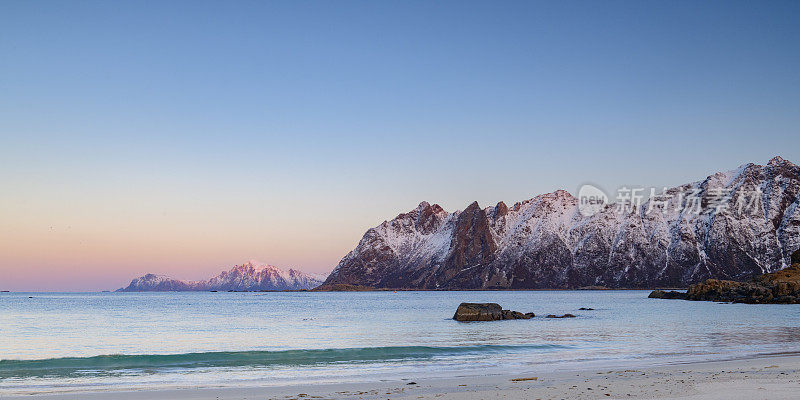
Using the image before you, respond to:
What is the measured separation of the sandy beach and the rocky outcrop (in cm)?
9754

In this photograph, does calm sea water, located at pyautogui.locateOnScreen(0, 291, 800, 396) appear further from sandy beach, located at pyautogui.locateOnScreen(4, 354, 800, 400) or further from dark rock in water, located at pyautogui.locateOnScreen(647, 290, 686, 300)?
dark rock in water, located at pyautogui.locateOnScreen(647, 290, 686, 300)

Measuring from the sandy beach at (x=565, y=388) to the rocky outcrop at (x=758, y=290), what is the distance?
97544 millimetres

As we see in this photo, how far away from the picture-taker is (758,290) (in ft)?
391

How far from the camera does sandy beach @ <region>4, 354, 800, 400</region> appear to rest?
20.6 metres

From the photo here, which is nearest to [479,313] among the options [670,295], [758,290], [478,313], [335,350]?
[478,313]

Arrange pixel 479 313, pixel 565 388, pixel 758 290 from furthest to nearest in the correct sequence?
pixel 758 290, pixel 479 313, pixel 565 388

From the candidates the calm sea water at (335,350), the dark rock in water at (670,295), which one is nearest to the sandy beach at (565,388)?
the calm sea water at (335,350)

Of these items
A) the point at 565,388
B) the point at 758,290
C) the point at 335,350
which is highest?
the point at 758,290

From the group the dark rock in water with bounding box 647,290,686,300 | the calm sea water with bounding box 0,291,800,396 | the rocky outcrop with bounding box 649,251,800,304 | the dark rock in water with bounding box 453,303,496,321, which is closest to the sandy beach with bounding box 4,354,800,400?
the calm sea water with bounding box 0,291,800,396

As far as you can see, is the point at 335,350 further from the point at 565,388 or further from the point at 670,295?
the point at 670,295

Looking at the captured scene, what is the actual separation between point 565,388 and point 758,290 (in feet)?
375

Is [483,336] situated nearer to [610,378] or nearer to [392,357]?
[392,357]

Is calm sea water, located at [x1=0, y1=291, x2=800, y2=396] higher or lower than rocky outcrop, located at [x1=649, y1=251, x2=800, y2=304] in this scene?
lower

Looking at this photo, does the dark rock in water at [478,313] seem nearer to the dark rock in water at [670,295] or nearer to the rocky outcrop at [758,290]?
the rocky outcrop at [758,290]
